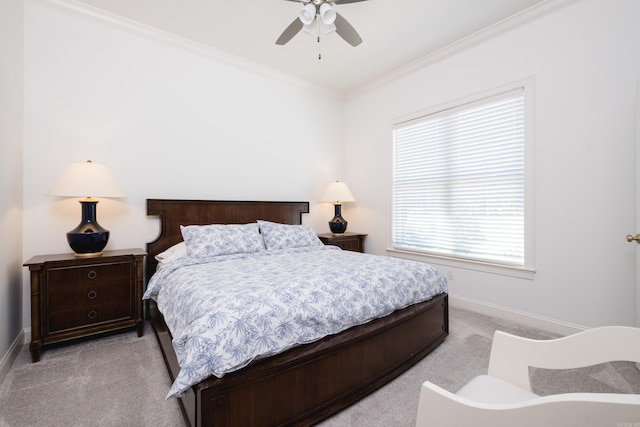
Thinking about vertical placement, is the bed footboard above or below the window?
below

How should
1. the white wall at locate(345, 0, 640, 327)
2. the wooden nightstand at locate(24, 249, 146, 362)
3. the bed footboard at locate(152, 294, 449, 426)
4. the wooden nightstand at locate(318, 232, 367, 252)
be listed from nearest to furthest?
the bed footboard at locate(152, 294, 449, 426)
the wooden nightstand at locate(24, 249, 146, 362)
the white wall at locate(345, 0, 640, 327)
the wooden nightstand at locate(318, 232, 367, 252)

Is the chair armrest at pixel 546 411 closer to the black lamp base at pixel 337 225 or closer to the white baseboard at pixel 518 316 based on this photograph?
the white baseboard at pixel 518 316

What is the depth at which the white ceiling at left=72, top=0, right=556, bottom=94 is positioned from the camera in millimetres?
2633

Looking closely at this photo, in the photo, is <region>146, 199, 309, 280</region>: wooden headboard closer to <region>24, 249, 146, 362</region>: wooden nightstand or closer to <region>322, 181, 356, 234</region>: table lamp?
<region>24, 249, 146, 362</region>: wooden nightstand

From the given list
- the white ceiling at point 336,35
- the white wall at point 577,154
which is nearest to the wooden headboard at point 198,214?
the white ceiling at point 336,35

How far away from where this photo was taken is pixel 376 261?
2432 millimetres

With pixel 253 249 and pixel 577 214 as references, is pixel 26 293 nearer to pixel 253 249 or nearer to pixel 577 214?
pixel 253 249

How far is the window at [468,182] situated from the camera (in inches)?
114

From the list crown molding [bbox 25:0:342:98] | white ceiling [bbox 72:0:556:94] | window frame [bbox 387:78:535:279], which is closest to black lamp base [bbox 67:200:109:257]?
crown molding [bbox 25:0:342:98]

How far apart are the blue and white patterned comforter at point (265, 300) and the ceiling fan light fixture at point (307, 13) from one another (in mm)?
1947

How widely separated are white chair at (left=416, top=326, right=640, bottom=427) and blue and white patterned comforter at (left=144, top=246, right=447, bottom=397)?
0.78 metres

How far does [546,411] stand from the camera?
619 millimetres

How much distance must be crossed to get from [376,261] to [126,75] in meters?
3.09

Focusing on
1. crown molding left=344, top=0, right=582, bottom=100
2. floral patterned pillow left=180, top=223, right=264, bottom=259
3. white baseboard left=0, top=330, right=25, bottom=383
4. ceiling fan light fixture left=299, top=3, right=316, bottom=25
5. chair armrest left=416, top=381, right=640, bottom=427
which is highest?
crown molding left=344, top=0, right=582, bottom=100
